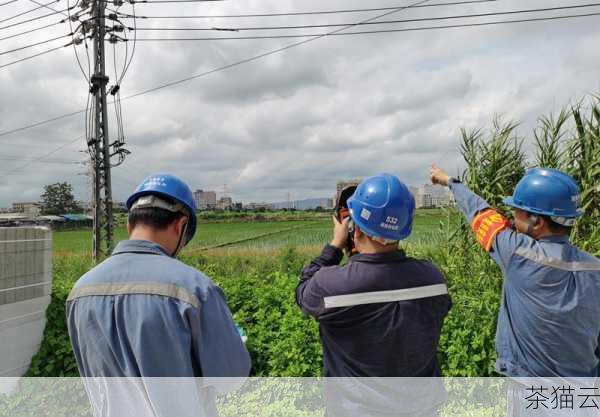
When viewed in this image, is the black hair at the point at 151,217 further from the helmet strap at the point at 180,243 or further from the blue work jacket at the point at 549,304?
the blue work jacket at the point at 549,304

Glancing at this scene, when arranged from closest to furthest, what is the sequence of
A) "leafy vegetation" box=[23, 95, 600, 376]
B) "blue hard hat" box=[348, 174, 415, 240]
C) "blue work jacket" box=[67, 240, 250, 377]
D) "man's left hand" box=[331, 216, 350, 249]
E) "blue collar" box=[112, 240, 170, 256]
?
"blue work jacket" box=[67, 240, 250, 377] < "blue collar" box=[112, 240, 170, 256] < "blue hard hat" box=[348, 174, 415, 240] < "man's left hand" box=[331, 216, 350, 249] < "leafy vegetation" box=[23, 95, 600, 376]

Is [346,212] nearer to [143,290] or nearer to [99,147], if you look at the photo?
[143,290]

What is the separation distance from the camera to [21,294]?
15.7 ft

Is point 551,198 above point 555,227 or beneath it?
above

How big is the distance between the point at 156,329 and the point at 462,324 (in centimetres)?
303

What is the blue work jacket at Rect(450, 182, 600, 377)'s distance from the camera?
2.12m

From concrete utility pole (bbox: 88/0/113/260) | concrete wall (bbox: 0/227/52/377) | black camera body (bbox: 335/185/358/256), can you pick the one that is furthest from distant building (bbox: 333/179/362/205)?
concrete utility pole (bbox: 88/0/113/260)

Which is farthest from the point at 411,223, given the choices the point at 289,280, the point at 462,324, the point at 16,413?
the point at 16,413

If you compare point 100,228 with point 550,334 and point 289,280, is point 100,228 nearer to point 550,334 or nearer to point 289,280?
point 289,280

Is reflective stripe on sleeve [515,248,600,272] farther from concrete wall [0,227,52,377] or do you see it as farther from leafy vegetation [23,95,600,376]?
concrete wall [0,227,52,377]

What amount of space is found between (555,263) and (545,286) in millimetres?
117

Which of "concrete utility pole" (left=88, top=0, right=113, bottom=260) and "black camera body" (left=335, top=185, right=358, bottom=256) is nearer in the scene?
"black camera body" (left=335, top=185, right=358, bottom=256)

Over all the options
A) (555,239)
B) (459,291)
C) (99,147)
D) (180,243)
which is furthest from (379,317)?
(99,147)

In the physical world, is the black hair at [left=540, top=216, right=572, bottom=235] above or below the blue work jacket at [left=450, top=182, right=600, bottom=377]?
above
